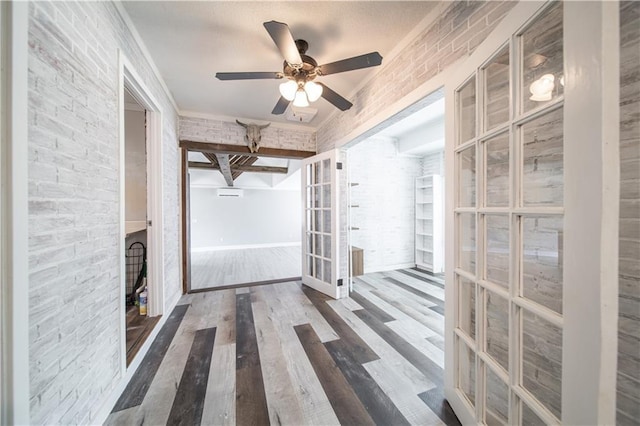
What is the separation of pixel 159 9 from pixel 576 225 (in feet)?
7.96

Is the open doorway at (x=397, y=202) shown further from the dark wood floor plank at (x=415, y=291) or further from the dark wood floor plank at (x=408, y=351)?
the dark wood floor plank at (x=408, y=351)

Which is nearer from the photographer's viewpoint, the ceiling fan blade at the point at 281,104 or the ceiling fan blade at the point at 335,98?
the ceiling fan blade at the point at 335,98

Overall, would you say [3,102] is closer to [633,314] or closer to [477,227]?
[477,227]

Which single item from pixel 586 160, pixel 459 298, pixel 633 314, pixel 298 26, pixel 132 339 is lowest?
pixel 132 339

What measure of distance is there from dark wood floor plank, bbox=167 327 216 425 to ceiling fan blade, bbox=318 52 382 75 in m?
2.38

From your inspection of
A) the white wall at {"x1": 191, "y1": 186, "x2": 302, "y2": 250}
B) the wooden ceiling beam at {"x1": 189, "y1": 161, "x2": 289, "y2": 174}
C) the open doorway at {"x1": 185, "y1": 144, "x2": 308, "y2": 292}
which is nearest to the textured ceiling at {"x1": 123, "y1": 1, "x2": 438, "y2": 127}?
the open doorway at {"x1": 185, "y1": 144, "x2": 308, "y2": 292}

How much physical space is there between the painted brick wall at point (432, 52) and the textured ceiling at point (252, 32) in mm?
125

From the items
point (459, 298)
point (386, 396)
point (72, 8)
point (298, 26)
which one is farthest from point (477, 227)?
point (72, 8)

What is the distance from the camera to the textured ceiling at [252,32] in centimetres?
145

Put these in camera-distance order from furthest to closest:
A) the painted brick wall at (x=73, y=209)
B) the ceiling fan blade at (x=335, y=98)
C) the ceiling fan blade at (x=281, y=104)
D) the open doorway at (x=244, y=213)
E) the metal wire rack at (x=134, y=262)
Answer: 1. the open doorway at (x=244, y=213)
2. the metal wire rack at (x=134, y=262)
3. the ceiling fan blade at (x=281, y=104)
4. the ceiling fan blade at (x=335, y=98)
5. the painted brick wall at (x=73, y=209)

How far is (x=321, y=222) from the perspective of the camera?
3.22 meters

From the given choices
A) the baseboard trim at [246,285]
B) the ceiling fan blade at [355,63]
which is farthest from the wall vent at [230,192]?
the ceiling fan blade at [355,63]

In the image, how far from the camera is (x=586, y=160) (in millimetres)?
567

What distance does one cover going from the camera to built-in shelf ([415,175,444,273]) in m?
4.07
